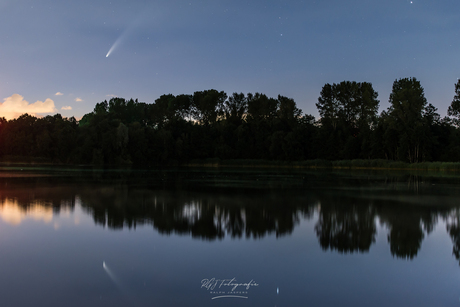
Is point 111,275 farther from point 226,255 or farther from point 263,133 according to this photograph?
point 263,133

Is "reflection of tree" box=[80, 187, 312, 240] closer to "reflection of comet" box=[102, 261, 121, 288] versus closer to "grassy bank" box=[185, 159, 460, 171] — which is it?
"reflection of comet" box=[102, 261, 121, 288]

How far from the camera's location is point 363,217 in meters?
11.4

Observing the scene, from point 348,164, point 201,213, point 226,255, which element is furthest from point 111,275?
point 348,164

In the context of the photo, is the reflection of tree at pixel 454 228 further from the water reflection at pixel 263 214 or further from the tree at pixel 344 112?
the tree at pixel 344 112

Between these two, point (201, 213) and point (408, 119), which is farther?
point (408, 119)

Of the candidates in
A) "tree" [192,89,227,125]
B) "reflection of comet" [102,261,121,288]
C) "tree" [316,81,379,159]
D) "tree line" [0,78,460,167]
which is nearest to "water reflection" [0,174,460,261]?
"reflection of comet" [102,261,121,288]

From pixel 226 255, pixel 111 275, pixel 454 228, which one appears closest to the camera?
pixel 111 275

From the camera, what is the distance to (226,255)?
711 cm

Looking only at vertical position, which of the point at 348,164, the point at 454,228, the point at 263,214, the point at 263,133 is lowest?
the point at 454,228

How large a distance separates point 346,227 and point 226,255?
4.15 meters

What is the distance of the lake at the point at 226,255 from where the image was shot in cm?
527

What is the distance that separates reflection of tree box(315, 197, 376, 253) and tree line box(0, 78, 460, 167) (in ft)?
172

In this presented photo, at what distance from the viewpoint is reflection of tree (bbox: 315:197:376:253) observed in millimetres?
8156

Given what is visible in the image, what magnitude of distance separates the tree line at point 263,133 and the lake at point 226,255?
182 feet
